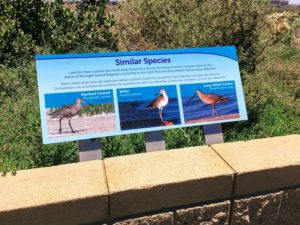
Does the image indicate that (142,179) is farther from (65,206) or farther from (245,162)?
(245,162)

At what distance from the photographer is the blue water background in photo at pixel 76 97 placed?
3016mm

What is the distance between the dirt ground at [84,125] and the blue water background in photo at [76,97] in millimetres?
107

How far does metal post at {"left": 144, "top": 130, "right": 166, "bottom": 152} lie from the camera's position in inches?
131

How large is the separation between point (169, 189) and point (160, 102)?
771 millimetres

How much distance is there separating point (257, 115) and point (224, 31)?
1.24 meters

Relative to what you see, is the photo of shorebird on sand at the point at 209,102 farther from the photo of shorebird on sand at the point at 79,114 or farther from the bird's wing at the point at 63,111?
the bird's wing at the point at 63,111

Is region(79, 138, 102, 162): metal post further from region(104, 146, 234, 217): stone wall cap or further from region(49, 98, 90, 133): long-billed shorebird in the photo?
region(49, 98, 90, 133): long-billed shorebird

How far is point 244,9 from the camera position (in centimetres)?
498

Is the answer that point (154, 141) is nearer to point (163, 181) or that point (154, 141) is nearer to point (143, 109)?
point (143, 109)

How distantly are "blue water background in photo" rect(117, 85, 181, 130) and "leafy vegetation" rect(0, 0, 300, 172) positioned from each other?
0.17 metres

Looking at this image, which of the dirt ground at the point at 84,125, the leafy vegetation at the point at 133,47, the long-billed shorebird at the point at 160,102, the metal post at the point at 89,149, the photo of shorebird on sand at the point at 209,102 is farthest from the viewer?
the leafy vegetation at the point at 133,47

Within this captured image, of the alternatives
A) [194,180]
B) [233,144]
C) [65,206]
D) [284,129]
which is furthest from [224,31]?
[65,206]

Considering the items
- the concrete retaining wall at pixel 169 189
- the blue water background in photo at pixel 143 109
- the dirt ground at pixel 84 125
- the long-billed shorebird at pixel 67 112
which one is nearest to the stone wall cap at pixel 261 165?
the concrete retaining wall at pixel 169 189

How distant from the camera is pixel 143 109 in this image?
128 inches
